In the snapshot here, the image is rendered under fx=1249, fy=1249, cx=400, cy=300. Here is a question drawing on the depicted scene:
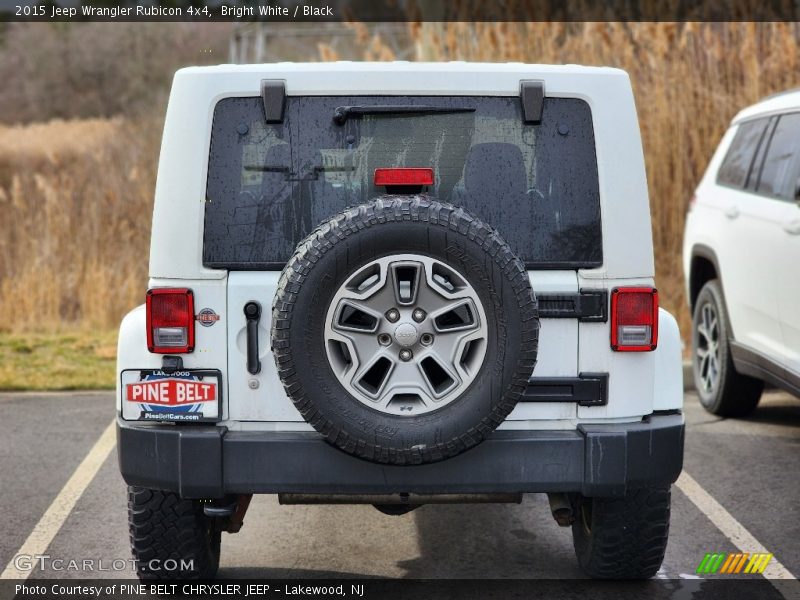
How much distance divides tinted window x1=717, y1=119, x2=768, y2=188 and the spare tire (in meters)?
4.16

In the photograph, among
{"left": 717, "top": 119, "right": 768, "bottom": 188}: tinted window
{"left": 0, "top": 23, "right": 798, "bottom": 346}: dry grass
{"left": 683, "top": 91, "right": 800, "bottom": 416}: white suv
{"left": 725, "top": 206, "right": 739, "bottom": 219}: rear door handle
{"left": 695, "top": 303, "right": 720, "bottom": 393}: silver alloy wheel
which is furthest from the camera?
{"left": 0, "top": 23, "right": 798, "bottom": 346}: dry grass

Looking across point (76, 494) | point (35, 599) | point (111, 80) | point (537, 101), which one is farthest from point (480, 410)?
point (111, 80)

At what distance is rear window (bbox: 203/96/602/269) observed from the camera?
14.1ft

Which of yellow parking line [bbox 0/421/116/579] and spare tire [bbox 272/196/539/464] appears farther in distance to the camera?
yellow parking line [bbox 0/421/116/579]

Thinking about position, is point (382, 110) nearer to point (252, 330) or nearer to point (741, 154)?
point (252, 330)

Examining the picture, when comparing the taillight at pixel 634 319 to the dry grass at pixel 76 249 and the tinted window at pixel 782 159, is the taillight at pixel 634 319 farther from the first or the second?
the dry grass at pixel 76 249

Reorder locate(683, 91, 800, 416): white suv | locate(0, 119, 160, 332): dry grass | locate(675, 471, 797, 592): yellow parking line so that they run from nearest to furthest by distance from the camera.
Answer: locate(675, 471, 797, 592): yellow parking line → locate(683, 91, 800, 416): white suv → locate(0, 119, 160, 332): dry grass

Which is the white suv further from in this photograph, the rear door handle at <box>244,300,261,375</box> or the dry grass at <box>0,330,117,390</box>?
the dry grass at <box>0,330,117,390</box>

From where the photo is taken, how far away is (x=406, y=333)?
392 cm

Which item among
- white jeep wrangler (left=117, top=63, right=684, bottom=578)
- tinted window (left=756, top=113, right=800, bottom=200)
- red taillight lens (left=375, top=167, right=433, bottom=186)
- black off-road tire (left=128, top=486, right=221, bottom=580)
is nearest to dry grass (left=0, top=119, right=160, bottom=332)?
tinted window (left=756, top=113, right=800, bottom=200)

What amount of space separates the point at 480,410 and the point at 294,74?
1326 mm

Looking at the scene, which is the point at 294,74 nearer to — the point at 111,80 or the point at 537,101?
the point at 537,101

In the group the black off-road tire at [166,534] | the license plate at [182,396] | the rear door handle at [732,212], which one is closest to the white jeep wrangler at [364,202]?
the license plate at [182,396]

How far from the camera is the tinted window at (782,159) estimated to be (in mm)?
6949
